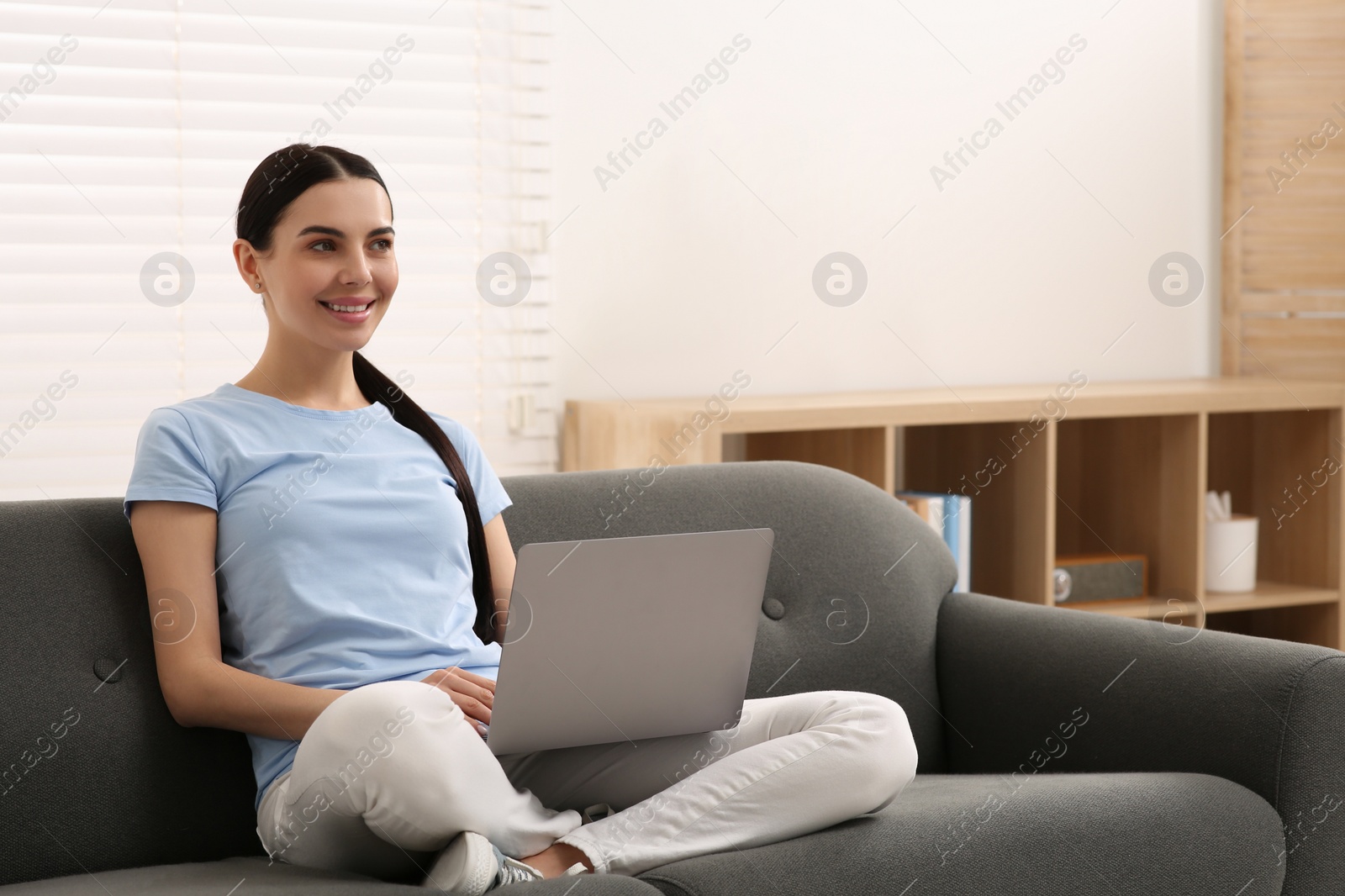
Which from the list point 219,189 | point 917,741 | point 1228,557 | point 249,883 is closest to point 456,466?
point 249,883

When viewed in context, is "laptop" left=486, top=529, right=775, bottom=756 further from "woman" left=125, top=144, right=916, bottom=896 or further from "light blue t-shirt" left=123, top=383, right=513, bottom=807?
"light blue t-shirt" left=123, top=383, right=513, bottom=807

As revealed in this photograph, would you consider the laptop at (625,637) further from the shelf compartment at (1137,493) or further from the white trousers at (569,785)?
the shelf compartment at (1137,493)

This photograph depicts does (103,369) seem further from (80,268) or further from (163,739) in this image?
(163,739)

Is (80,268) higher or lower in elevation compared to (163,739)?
higher

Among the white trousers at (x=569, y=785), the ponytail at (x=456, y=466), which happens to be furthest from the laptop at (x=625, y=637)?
the ponytail at (x=456, y=466)

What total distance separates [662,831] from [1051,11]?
2.55 metres

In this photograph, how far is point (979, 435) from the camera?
2.91 meters

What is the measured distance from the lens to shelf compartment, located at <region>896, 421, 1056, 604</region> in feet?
9.10

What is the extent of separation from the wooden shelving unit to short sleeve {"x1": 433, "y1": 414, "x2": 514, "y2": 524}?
0.68 meters

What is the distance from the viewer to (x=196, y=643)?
1488mm

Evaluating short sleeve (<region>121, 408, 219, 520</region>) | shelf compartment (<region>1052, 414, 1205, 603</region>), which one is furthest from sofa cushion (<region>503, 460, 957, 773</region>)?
shelf compartment (<region>1052, 414, 1205, 603</region>)

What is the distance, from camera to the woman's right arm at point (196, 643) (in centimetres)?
145

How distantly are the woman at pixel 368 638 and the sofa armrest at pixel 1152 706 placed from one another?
414mm

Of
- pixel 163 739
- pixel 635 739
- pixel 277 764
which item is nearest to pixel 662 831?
pixel 635 739
